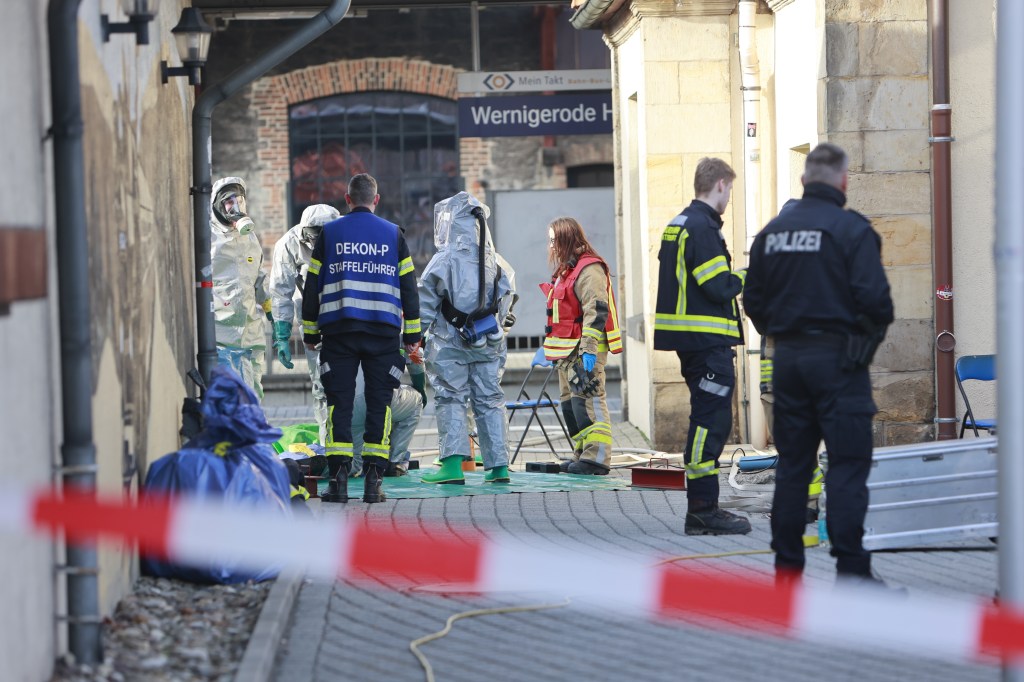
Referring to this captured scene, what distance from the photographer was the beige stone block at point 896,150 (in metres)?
10.8

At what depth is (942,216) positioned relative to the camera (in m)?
10.7

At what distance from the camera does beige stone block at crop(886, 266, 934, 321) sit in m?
10.9

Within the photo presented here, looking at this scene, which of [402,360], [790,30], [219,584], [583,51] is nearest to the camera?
[219,584]

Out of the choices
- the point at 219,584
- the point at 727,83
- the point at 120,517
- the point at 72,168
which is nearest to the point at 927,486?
the point at 219,584

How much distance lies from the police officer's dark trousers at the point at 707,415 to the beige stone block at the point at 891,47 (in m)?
3.14

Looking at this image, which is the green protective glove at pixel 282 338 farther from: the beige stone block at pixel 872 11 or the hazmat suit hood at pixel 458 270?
the beige stone block at pixel 872 11

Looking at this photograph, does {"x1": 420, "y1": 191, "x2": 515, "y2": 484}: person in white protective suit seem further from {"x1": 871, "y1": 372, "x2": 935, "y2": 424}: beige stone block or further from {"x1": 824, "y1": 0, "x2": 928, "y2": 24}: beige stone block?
{"x1": 824, "y1": 0, "x2": 928, "y2": 24}: beige stone block

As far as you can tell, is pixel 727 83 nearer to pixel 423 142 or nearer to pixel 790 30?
pixel 790 30

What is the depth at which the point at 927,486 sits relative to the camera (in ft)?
25.6

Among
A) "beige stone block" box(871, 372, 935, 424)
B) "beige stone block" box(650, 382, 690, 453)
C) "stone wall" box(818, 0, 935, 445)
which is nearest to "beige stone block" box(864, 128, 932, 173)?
"stone wall" box(818, 0, 935, 445)

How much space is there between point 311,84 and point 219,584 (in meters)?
16.0

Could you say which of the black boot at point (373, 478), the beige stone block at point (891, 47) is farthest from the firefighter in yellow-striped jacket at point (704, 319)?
the beige stone block at point (891, 47)

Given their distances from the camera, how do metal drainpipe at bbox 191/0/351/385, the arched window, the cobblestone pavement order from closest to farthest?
the cobblestone pavement → metal drainpipe at bbox 191/0/351/385 → the arched window

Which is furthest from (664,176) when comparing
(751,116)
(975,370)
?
(975,370)
